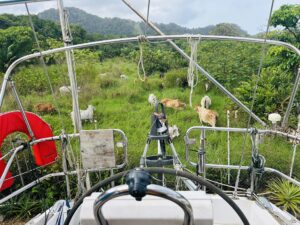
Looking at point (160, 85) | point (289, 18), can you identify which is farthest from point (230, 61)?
point (160, 85)

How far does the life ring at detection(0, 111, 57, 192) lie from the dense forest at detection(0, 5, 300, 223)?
0.53m

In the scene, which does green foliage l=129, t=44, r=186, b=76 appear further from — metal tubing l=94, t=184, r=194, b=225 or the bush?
metal tubing l=94, t=184, r=194, b=225

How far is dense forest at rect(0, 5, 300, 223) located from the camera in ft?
11.8

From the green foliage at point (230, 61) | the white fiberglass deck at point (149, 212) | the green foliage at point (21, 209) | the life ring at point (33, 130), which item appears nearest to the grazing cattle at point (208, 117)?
the green foliage at point (230, 61)

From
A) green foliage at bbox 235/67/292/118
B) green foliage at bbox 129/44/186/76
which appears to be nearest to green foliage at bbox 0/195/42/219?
green foliage at bbox 235/67/292/118

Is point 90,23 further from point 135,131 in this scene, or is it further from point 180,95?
point 135,131

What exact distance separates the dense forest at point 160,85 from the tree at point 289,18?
0.06 ft

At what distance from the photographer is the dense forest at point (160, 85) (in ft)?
11.8

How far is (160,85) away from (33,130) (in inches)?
203

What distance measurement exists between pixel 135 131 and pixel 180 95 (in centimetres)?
186

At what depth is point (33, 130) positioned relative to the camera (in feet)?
7.10

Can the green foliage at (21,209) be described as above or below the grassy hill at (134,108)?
below

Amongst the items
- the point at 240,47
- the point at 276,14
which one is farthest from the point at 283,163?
the point at 240,47

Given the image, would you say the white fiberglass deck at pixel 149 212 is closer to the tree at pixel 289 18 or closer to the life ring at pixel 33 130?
the life ring at pixel 33 130
